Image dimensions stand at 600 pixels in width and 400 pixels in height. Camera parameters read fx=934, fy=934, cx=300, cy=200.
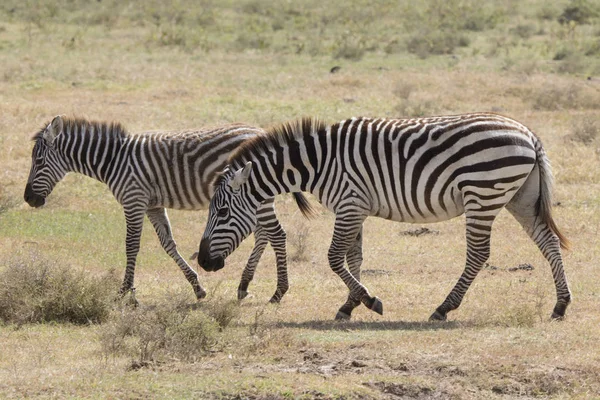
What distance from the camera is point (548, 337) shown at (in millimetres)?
8328

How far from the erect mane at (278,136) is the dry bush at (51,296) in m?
1.93

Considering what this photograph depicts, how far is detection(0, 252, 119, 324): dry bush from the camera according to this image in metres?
9.36

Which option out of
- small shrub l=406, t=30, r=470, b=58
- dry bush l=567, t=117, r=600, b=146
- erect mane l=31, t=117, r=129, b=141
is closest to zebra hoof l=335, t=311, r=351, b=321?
erect mane l=31, t=117, r=129, b=141

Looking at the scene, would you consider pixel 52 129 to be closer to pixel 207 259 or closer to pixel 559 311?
pixel 207 259

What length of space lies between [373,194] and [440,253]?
146 inches

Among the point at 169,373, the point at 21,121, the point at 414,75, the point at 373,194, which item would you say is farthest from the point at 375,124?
the point at 414,75

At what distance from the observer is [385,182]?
9555 millimetres

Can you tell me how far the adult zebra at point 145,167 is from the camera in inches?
424

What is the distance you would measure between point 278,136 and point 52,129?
2884 millimetres

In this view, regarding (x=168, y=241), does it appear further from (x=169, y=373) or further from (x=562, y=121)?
(x=562, y=121)

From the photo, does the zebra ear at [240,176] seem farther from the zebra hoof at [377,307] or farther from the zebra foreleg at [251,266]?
the zebra hoof at [377,307]

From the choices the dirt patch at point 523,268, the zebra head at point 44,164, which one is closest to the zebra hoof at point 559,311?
the dirt patch at point 523,268

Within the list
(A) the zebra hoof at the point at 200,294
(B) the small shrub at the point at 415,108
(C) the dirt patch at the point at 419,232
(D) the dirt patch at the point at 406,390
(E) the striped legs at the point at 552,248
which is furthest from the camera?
(B) the small shrub at the point at 415,108

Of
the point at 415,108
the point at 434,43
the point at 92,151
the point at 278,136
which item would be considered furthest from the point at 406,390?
the point at 434,43
